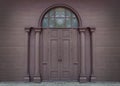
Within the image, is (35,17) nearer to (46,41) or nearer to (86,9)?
(46,41)

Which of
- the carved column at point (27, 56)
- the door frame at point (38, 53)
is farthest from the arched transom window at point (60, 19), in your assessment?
the carved column at point (27, 56)

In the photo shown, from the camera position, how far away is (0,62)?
6.09 metres

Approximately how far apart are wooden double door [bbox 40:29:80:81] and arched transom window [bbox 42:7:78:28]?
0.20 metres

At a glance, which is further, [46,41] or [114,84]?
[46,41]

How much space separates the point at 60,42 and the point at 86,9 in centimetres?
157

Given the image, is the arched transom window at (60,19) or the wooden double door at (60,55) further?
the arched transom window at (60,19)

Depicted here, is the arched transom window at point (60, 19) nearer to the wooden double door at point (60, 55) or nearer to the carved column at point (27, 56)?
the wooden double door at point (60, 55)

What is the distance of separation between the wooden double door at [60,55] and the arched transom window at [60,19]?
0.20 metres

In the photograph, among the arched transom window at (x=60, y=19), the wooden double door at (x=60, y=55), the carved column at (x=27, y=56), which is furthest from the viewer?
the arched transom window at (x=60, y=19)

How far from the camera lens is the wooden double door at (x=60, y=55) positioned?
6.14m

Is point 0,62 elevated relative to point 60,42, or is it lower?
lower

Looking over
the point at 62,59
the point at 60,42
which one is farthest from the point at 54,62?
the point at 60,42

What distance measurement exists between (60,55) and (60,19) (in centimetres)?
136

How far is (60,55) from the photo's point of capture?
617 cm
